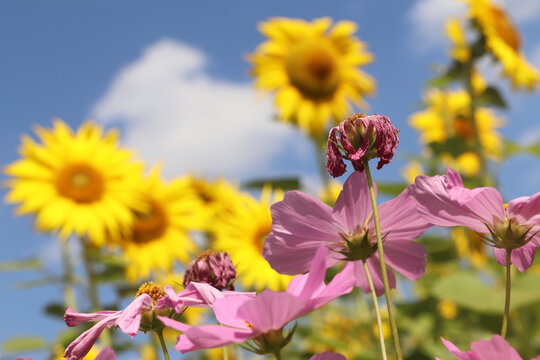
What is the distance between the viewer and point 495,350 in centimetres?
28

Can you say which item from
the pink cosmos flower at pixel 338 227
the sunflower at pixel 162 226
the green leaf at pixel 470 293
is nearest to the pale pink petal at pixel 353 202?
the pink cosmos flower at pixel 338 227

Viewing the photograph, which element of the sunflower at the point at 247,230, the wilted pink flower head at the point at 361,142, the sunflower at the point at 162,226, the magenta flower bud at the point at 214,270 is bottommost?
the magenta flower bud at the point at 214,270

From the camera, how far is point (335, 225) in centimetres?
41

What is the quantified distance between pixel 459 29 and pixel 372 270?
2.66 metres

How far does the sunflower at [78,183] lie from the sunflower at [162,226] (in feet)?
0.31

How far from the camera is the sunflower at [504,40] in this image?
254 cm

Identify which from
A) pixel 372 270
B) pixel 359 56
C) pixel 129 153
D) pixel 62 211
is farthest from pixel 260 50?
pixel 372 270

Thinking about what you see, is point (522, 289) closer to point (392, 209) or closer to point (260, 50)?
point (392, 209)

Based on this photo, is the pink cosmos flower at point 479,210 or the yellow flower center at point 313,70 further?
the yellow flower center at point 313,70

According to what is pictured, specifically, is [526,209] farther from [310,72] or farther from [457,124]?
[457,124]

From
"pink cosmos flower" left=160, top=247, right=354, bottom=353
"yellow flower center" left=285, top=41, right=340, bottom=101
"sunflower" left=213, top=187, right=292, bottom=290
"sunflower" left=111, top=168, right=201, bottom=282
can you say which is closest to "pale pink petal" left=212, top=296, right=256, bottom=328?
"pink cosmos flower" left=160, top=247, right=354, bottom=353

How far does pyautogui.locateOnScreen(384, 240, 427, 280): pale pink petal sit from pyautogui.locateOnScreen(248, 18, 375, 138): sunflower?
2.33 metres

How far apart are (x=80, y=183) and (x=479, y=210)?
2412 mm

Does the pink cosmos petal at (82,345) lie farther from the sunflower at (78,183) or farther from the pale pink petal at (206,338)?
the sunflower at (78,183)
